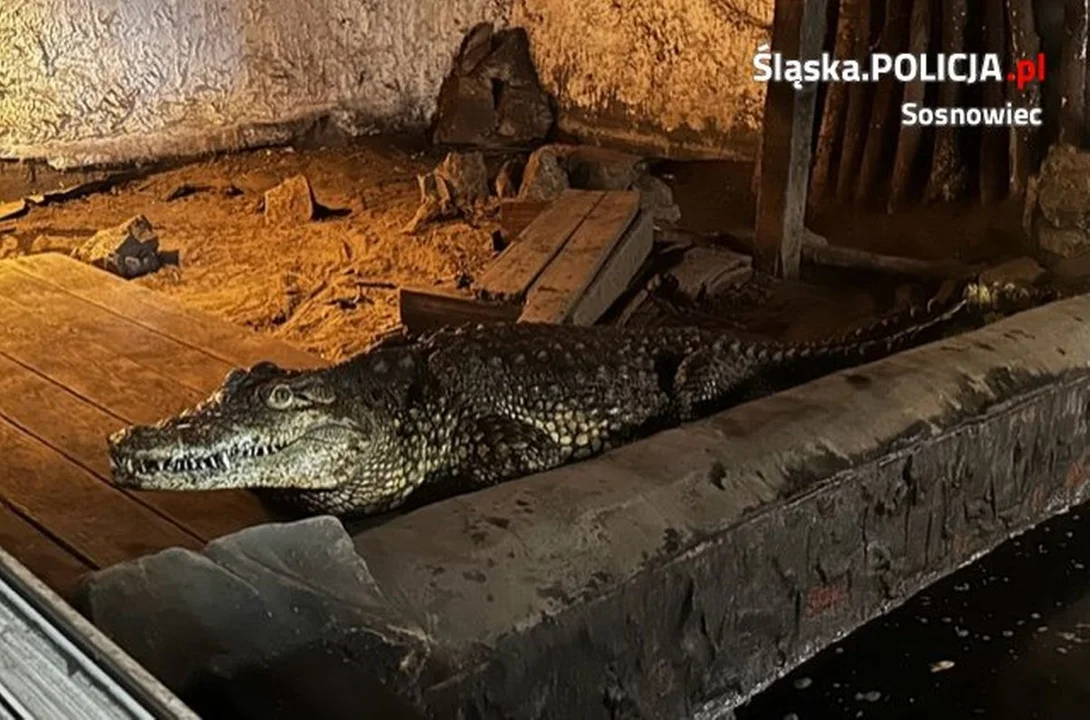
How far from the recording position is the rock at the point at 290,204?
22.7ft

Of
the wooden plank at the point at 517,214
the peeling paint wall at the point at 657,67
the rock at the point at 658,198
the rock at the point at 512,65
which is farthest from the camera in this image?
the rock at the point at 512,65

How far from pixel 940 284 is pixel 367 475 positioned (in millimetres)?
3219

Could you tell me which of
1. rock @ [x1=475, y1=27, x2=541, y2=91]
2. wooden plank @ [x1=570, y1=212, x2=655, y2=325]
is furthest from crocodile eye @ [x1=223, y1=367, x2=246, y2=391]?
rock @ [x1=475, y1=27, x2=541, y2=91]

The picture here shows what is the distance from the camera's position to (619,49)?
859cm

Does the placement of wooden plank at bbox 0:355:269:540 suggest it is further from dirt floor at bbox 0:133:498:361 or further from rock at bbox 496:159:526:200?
rock at bbox 496:159:526:200

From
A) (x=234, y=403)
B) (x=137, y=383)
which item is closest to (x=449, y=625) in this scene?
(x=234, y=403)

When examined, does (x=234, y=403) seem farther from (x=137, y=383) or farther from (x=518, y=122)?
(x=518, y=122)

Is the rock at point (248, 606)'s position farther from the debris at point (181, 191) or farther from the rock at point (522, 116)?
the rock at point (522, 116)

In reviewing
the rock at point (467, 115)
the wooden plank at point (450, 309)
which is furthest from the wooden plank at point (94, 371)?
the rock at point (467, 115)

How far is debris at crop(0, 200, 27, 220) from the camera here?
7.05 metres

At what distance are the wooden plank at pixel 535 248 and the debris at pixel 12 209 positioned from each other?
3.27 m

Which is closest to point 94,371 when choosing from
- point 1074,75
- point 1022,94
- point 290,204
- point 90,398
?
point 90,398

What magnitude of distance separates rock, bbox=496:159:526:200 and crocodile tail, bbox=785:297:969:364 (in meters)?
2.96

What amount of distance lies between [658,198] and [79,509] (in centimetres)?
417
